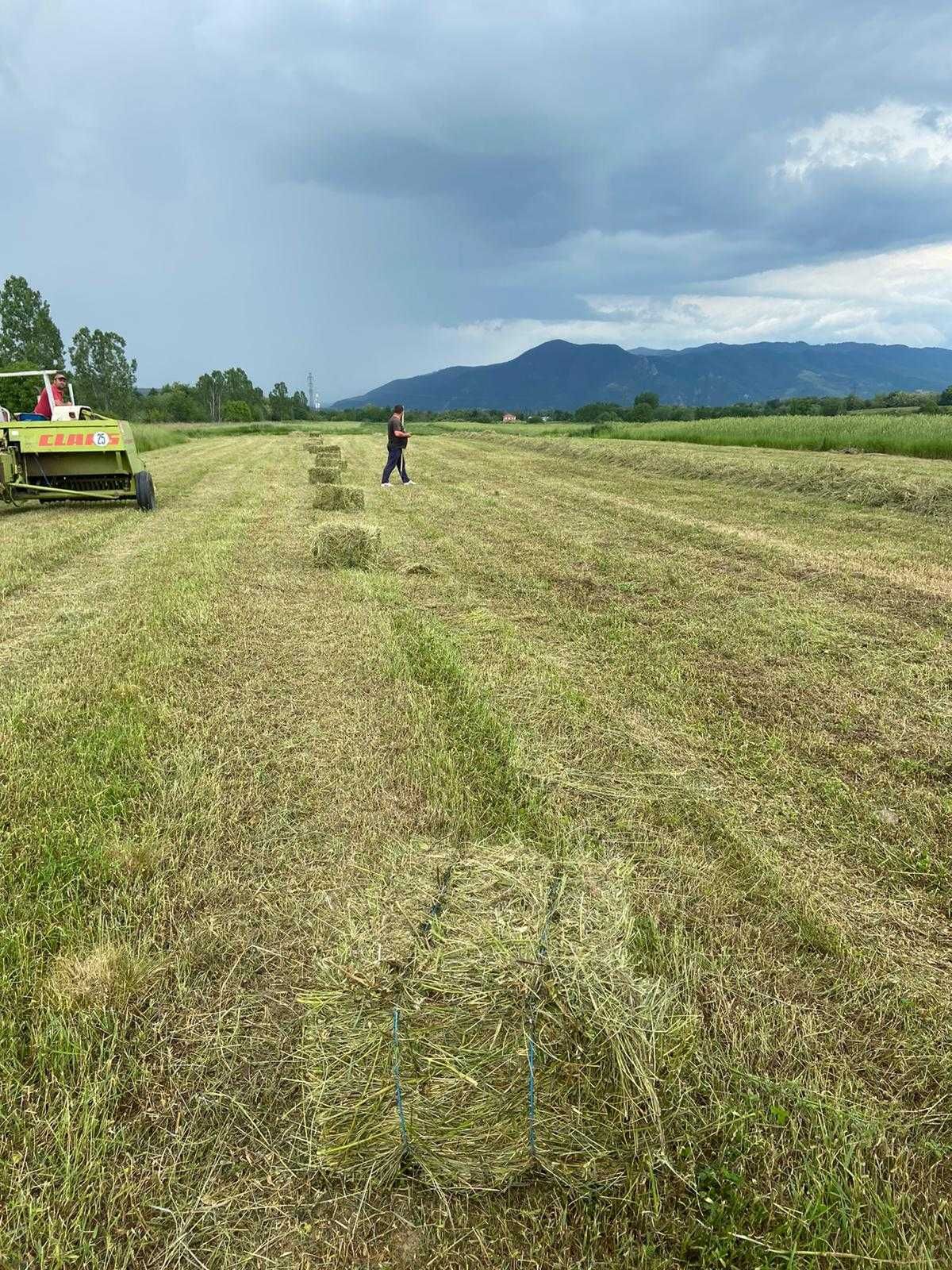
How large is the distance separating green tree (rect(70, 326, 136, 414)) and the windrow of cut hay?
57820 mm

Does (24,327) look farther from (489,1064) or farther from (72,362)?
Result: (489,1064)

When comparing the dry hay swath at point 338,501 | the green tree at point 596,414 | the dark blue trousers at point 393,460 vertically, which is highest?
the green tree at point 596,414

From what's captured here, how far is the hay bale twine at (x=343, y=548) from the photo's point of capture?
865 centimetres

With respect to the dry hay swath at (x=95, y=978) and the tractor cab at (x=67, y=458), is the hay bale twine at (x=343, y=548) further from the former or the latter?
the dry hay swath at (x=95, y=978)

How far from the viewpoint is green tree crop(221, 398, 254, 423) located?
101 metres

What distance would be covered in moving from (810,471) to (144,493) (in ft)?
Answer: 45.9

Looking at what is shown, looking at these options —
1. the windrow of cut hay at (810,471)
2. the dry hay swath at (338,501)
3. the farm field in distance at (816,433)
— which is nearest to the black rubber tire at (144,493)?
the dry hay swath at (338,501)

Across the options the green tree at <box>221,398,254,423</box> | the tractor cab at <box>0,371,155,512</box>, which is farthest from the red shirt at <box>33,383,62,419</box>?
the green tree at <box>221,398,254,423</box>

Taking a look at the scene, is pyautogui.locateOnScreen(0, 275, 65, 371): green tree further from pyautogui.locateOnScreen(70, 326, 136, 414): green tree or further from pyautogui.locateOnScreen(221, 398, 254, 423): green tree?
pyautogui.locateOnScreen(221, 398, 254, 423): green tree

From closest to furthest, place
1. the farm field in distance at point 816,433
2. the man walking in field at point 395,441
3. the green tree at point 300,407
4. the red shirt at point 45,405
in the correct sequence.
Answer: the red shirt at point 45,405 → the man walking in field at point 395,441 → the farm field in distance at point 816,433 → the green tree at point 300,407

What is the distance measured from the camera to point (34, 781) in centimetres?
366

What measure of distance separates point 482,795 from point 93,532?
9143 millimetres

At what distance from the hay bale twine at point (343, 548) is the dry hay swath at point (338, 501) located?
14.3ft

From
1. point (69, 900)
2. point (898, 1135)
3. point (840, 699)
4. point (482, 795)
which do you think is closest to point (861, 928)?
point (898, 1135)
